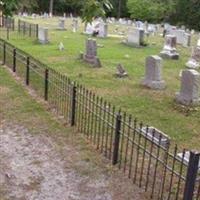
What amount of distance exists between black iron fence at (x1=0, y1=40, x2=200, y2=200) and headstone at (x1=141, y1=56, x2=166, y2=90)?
3.58 metres

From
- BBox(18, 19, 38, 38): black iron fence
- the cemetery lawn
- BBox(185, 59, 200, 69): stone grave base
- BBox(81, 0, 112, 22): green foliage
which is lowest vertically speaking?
the cemetery lawn

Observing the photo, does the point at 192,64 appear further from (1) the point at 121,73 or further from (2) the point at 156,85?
(2) the point at 156,85

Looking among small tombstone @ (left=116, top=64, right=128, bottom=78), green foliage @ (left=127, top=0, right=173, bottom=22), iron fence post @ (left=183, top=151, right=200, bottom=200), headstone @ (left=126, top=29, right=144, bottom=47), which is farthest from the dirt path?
green foliage @ (left=127, top=0, right=173, bottom=22)

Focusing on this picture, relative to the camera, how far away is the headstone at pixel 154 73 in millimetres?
15055

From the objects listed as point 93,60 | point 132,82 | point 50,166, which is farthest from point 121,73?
point 50,166

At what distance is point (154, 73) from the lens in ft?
49.6

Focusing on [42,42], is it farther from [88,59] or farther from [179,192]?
[179,192]

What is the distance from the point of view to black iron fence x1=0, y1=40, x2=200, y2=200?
6.79 meters

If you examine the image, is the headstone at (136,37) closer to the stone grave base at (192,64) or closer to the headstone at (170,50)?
the headstone at (170,50)

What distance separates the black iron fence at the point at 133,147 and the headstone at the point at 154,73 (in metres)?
3.58

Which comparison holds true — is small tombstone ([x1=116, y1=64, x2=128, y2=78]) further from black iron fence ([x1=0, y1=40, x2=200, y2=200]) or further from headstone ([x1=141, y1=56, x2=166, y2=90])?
black iron fence ([x1=0, y1=40, x2=200, y2=200])

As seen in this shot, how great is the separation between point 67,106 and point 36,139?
1.95m

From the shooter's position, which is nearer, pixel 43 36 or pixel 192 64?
pixel 192 64

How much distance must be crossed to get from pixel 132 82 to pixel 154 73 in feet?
3.69
